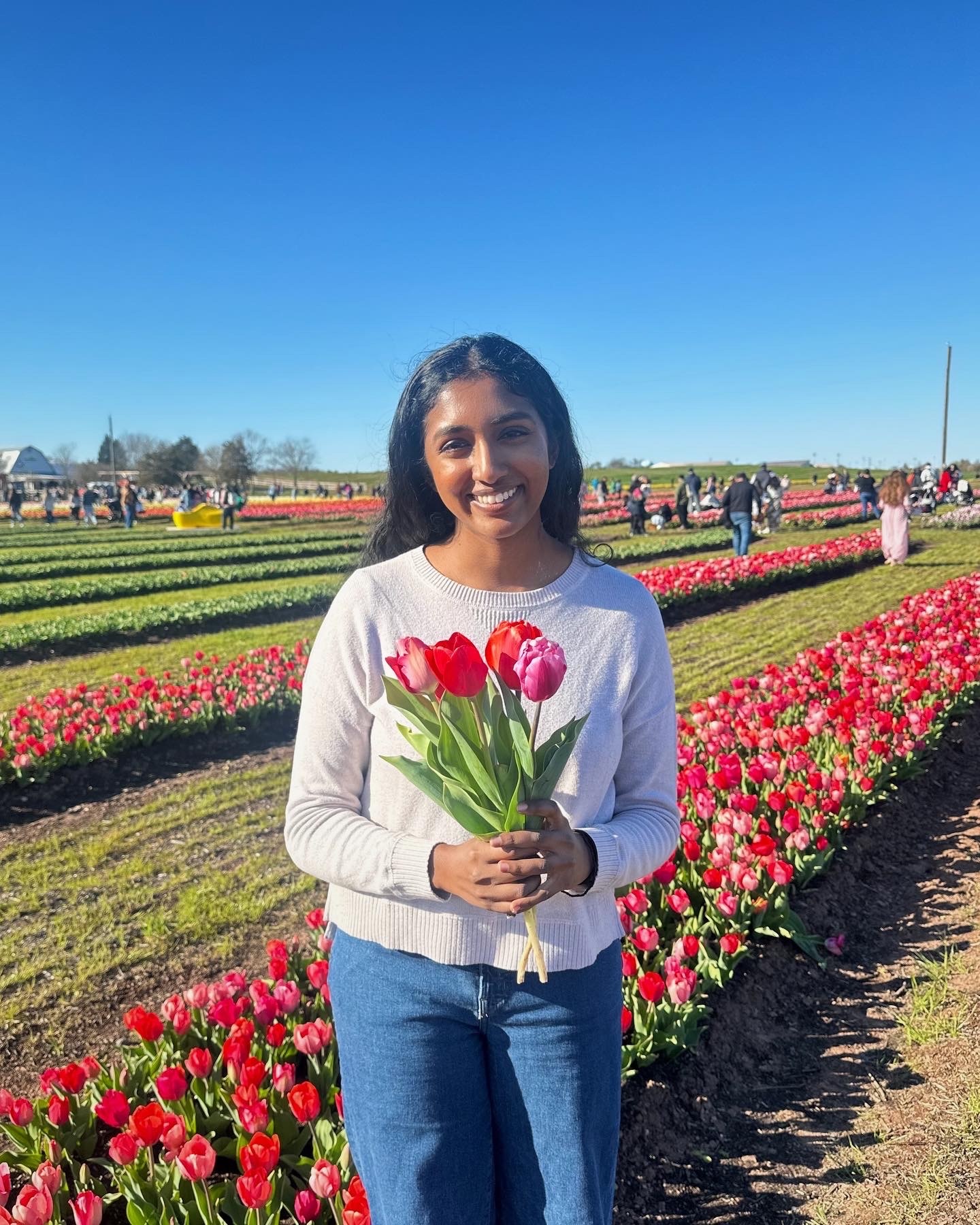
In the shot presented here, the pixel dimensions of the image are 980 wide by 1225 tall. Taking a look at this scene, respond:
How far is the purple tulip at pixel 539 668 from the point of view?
1.46m

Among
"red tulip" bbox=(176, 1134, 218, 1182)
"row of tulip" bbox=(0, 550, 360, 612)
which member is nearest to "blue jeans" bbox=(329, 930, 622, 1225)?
"red tulip" bbox=(176, 1134, 218, 1182)

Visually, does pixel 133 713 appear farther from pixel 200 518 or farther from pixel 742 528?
pixel 200 518

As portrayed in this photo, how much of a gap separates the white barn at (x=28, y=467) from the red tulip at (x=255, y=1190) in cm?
10413

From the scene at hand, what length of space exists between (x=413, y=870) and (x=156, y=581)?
1833 centimetres

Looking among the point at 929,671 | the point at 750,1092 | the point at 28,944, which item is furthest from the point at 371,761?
the point at 929,671

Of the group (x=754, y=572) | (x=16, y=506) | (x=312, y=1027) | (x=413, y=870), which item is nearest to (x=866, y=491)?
(x=754, y=572)

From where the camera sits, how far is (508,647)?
151 cm

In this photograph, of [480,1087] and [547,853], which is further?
[480,1087]

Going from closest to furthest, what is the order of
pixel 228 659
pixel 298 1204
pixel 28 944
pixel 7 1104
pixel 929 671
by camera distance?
pixel 298 1204, pixel 7 1104, pixel 28 944, pixel 929 671, pixel 228 659

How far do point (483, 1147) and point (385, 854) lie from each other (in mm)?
587

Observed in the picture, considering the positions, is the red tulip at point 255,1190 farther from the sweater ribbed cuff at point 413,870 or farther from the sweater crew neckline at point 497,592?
the sweater crew neckline at point 497,592

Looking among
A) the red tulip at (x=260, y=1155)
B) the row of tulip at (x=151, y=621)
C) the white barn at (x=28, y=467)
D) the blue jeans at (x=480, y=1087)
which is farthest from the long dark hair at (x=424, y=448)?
the white barn at (x=28, y=467)

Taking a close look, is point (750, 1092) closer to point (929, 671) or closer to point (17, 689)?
point (929, 671)

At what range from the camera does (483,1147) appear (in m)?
1.71
